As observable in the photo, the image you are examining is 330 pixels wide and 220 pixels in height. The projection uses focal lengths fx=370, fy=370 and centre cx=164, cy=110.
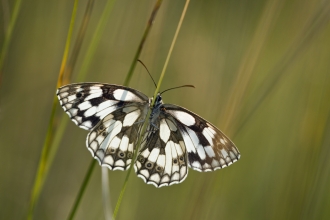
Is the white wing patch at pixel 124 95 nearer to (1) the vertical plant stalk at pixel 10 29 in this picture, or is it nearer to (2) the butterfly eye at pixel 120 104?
(2) the butterfly eye at pixel 120 104

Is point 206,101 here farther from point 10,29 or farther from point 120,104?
point 10,29

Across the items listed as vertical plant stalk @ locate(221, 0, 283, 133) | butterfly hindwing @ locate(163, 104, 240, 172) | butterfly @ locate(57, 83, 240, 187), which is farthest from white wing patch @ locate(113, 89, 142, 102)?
vertical plant stalk @ locate(221, 0, 283, 133)

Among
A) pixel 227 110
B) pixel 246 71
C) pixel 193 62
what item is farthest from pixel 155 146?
pixel 193 62

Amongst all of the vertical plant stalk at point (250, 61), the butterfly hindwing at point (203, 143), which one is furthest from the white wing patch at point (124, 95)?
the vertical plant stalk at point (250, 61)

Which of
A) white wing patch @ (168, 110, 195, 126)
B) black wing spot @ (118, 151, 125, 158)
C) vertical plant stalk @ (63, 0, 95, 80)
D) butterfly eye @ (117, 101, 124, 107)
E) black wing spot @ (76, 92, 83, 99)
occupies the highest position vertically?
vertical plant stalk @ (63, 0, 95, 80)

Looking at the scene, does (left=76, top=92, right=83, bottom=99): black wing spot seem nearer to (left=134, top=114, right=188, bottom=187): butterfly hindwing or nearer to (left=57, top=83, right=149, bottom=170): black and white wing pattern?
(left=57, top=83, right=149, bottom=170): black and white wing pattern

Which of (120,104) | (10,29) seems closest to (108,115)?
(120,104)

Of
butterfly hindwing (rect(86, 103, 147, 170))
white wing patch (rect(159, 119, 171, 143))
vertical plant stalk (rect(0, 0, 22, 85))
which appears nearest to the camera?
vertical plant stalk (rect(0, 0, 22, 85))
